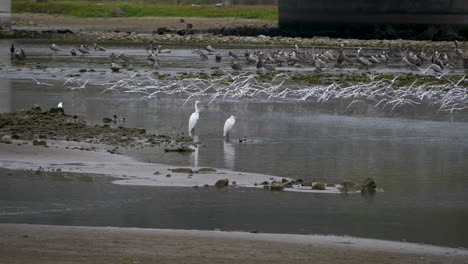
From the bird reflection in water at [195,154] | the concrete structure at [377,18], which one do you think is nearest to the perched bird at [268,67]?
the bird reflection in water at [195,154]

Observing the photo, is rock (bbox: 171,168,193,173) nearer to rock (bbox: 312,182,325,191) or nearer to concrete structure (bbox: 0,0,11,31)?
rock (bbox: 312,182,325,191)

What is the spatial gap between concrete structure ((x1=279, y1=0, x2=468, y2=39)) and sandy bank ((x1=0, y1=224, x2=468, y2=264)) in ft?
154

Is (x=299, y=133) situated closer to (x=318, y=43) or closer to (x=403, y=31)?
(x=318, y=43)

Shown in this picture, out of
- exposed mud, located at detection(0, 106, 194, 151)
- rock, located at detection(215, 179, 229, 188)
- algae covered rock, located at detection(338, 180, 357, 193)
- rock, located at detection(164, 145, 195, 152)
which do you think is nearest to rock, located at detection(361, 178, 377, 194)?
algae covered rock, located at detection(338, 180, 357, 193)

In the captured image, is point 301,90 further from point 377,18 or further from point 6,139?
point 377,18

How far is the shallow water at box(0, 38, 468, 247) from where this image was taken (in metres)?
9.95

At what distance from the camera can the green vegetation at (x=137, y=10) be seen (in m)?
72.3

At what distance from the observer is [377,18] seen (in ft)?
193

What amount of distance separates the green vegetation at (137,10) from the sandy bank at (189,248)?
63173 mm

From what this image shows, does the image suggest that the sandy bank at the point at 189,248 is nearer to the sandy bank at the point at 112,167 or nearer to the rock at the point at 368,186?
the rock at the point at 368,186

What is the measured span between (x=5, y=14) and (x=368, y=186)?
4811 cm

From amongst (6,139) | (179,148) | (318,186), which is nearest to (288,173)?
(318,186)

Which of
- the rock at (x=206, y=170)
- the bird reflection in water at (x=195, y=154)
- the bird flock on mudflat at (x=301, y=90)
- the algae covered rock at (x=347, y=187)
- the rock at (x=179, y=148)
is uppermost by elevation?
the bird flock on mudflat at (x=301, y=90)

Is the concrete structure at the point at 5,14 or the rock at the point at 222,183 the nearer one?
the rock at the point at 222,183
